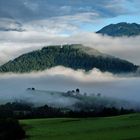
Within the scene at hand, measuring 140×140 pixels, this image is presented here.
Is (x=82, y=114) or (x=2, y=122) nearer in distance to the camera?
(x=2, y=122)

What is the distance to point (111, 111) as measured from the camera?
198125mm

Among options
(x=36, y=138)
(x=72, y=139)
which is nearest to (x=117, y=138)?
(x=72, y=139)

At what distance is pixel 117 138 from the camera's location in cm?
7231

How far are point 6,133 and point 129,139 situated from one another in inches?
896

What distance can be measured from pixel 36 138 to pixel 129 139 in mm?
17760

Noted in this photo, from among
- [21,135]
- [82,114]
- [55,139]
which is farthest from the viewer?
[82,114]

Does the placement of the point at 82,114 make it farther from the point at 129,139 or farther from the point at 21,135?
the point at 129,139

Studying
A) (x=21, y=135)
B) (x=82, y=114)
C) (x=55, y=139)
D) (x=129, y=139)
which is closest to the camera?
(x=129, y=139)

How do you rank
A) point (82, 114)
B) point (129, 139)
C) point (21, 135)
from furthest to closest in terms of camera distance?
point (82, 114) < point (21, 135) < point (129, 139)

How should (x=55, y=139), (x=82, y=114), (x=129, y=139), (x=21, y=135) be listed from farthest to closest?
1. (x=82, y=114)
2. (x=21, y=135)
3. (x=55, y=139)
4. (x=129, y=139)

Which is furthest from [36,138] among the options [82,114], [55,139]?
[82,114]

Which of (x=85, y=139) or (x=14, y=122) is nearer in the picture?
(x=85, y=139)

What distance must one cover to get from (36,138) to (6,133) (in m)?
5.47

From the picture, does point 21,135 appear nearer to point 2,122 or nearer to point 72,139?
point 2,122
